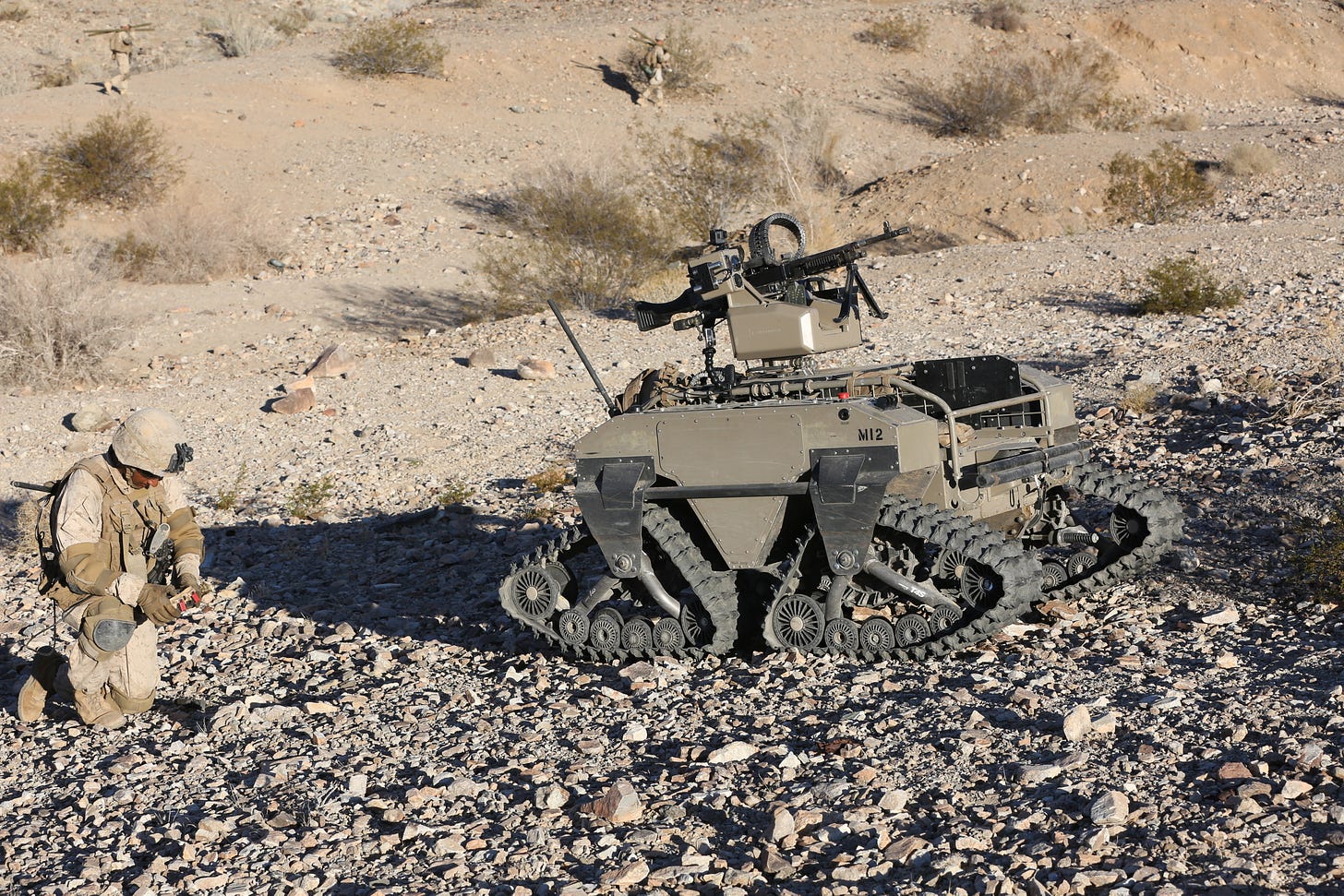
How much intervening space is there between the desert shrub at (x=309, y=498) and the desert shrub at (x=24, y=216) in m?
14.1

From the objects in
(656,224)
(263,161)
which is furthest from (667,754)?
(263,161)

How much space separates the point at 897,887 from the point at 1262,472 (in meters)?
6.31

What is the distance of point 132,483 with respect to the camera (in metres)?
7.62

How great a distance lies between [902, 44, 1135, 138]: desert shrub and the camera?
32.3 meters

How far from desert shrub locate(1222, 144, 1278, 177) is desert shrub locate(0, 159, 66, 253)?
21047 mm

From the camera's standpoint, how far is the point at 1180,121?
31.4m

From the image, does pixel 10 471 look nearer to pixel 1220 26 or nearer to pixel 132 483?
pixel 132 483

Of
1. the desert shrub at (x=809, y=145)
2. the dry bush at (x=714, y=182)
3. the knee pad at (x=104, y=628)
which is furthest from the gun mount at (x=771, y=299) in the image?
the desert shrub at (x=809, y=145)

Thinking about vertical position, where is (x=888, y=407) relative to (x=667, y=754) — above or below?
above

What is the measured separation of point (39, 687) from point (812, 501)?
452cm

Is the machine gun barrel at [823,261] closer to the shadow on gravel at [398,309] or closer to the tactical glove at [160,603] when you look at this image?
the tactical glove at [160,603]

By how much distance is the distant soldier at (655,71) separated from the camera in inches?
1332

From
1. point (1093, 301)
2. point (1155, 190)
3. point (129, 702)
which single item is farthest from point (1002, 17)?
point (129, 702)

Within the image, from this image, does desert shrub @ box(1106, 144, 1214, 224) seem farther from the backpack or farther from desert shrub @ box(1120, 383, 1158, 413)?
the backpack
